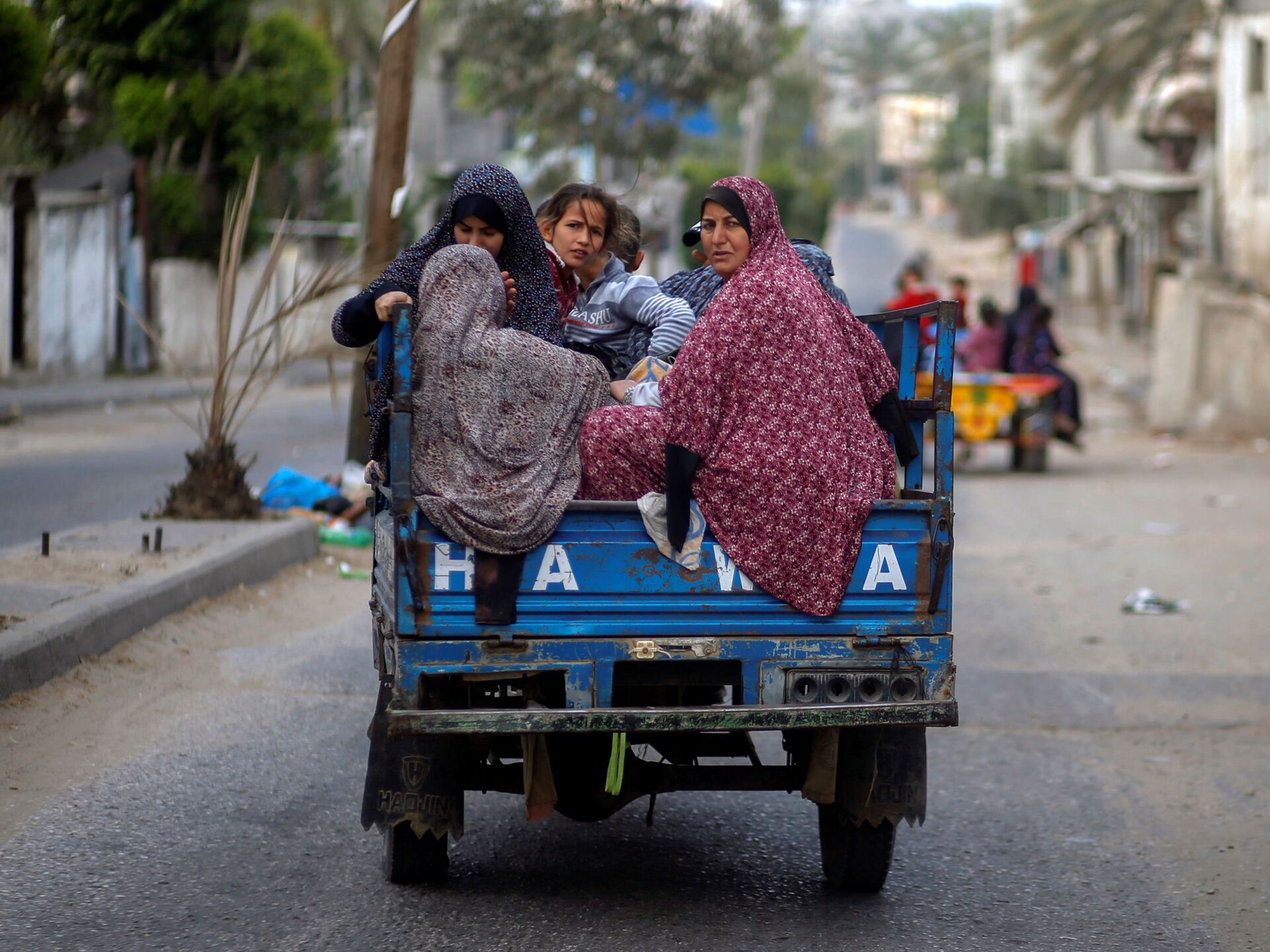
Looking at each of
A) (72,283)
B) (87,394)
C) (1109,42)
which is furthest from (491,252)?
(1109,42)

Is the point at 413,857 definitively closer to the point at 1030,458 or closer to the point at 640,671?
the point at 640,671

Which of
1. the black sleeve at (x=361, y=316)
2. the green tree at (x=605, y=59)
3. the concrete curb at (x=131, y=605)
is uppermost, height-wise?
the green tree at (x=605, y=59)

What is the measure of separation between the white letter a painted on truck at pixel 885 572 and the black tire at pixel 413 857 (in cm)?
130

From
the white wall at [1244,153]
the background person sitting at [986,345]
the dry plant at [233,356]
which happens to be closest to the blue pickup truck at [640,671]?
the dry plant at [233,356]

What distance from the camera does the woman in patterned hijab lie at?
14.2 ft

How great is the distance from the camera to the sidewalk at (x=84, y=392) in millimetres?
18828

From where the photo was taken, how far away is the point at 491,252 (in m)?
4.51

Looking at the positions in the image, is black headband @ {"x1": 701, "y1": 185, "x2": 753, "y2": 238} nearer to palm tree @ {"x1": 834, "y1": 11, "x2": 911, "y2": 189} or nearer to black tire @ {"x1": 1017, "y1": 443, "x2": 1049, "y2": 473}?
black tire @ {"x1": 1017, "y1": 443, "x2": 1049, "y2": 473}

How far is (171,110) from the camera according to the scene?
→ 83.1 feet

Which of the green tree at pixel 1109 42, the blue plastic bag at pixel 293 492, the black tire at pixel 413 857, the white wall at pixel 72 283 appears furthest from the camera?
the green tree at pixel 1109 42

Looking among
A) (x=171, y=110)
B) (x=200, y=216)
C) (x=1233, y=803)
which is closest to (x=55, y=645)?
(x=1233, y=803)

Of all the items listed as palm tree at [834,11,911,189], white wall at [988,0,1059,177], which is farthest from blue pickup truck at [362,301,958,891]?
palm tree at [834,11,911,189]

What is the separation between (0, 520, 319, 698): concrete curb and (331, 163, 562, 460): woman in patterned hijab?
7.11 ft

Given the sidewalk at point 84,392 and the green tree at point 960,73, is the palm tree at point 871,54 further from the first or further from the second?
the sidewalk at point 84,392
